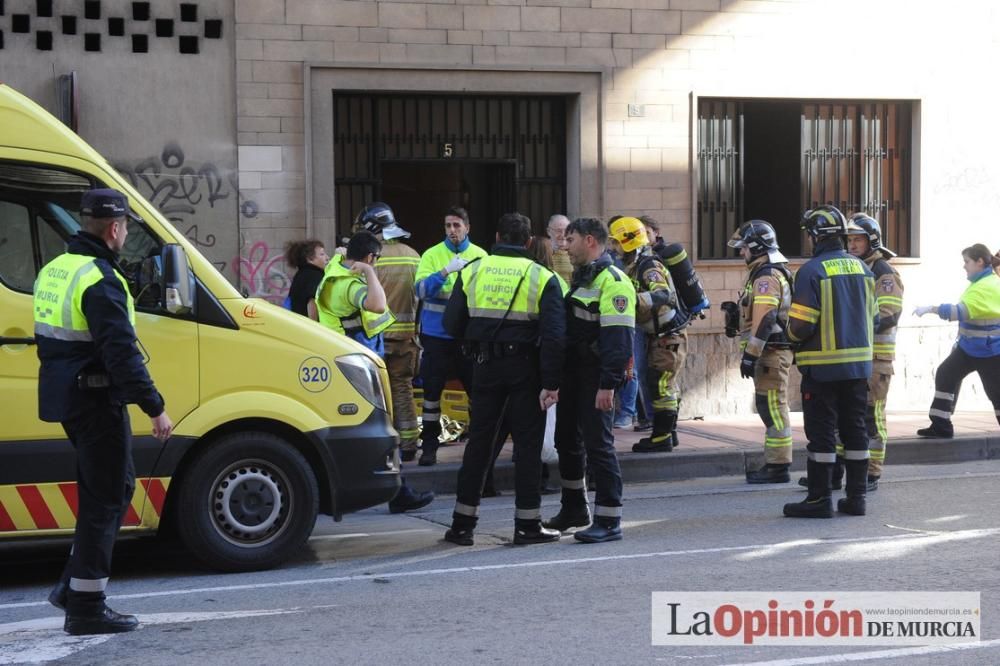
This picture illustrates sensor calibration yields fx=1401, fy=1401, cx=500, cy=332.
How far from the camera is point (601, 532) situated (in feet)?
26.8

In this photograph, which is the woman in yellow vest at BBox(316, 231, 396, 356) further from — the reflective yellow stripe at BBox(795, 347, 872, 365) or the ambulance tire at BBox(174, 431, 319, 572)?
the reflective yellow stripe at BBox(795, 347, 872, 365)

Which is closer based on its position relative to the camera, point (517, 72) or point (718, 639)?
point (718, 639)

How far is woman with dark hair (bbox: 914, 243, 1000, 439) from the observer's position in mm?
11883

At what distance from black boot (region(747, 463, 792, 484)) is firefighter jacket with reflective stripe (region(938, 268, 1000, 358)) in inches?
92.9

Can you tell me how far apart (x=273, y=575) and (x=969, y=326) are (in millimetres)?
7210

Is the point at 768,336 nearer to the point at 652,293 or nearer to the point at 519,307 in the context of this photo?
the point at 652,293

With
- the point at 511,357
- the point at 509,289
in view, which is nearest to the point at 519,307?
the point at 509,289

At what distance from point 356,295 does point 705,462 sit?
369cm

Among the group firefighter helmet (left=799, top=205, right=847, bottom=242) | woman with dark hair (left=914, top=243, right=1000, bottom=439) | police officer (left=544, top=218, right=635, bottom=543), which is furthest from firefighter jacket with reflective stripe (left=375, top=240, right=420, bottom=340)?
woman with dark hair (left=914, top=243, right=1000, bottom=439)

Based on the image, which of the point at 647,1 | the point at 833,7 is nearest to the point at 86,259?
the point at 647,1

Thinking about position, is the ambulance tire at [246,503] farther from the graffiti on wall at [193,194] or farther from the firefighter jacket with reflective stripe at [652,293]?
the graffiti on wall at [193,194]

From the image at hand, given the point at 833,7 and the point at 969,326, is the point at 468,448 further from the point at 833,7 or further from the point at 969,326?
the point at 833,7

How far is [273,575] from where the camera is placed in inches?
288

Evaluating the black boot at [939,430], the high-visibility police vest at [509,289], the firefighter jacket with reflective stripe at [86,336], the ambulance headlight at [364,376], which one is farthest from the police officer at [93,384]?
the black boot at [939,430]
